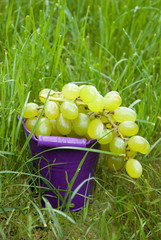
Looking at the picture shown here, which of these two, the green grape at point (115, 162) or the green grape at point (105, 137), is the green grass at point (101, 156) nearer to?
the green grape at point (115, 162)

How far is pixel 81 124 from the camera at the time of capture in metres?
1.38

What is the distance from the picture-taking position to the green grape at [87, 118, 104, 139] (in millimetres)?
1353

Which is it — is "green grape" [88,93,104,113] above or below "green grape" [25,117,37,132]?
above

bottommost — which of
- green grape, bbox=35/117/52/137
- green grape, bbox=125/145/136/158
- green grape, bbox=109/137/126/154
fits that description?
green grape, bbox=125/145/136/158

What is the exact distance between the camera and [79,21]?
2.59m

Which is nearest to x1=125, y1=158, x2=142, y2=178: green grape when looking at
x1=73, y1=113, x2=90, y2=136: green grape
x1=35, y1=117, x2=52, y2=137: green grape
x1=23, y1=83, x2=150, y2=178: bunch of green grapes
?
x1=23, y1=83, x2=150, y2=178: bunch of green grapes

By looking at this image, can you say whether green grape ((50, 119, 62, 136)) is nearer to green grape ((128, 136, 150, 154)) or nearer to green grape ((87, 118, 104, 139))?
green grape ((87, 118, 104, 139))

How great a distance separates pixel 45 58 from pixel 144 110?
0.59 m

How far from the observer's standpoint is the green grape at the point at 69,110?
1.34m

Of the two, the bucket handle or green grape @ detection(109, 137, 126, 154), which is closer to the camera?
the bucket handle

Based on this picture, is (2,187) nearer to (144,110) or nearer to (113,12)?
(144,110)

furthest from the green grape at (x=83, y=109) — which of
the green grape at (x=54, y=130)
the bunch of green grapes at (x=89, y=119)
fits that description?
the green grape at (x=54, y=130)

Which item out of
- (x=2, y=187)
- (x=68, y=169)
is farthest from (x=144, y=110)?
(x=2, y=187)

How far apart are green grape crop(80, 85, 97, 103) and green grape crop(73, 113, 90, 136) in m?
0.07
